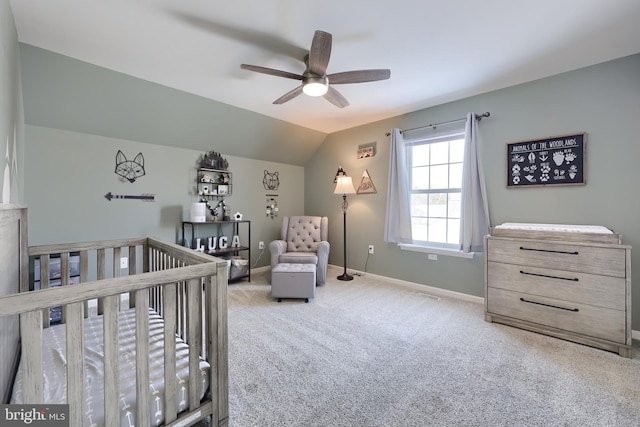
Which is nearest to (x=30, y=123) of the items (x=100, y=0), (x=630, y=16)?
(x=100, y=0)

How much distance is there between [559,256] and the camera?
217 centimetres

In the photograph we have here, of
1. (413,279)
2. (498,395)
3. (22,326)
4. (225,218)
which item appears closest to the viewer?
(22,326)

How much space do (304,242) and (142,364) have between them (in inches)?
121

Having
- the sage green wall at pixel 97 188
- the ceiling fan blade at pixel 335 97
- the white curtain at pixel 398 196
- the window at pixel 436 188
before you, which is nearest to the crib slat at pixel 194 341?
the ceiling fan blade at pixel 335 97

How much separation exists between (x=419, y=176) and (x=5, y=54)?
3751mm

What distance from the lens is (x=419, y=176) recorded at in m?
3.56

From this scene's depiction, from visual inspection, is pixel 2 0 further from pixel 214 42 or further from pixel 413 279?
pixel 413 279

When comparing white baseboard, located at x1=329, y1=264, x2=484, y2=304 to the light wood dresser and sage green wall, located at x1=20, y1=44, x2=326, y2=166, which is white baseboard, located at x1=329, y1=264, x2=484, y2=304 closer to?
the light wood dresser

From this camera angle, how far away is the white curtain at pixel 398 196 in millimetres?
3502

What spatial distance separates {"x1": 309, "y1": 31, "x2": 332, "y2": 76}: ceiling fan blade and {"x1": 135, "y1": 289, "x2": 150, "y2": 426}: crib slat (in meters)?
1.65

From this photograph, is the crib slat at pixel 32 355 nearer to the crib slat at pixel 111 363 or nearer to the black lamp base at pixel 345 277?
the crib slat at pixel 111 363

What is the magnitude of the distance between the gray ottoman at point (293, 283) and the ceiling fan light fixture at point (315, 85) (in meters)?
1.88

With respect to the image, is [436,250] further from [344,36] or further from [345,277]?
[344,36]

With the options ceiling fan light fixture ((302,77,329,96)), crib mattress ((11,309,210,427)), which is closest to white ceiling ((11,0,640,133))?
ceiling fan light fixture ((302,77,329,96))
